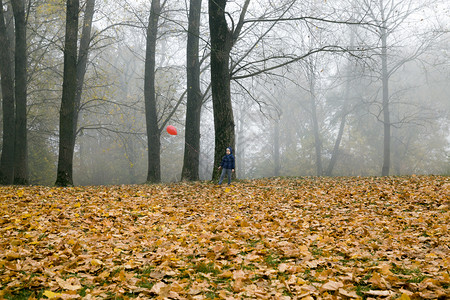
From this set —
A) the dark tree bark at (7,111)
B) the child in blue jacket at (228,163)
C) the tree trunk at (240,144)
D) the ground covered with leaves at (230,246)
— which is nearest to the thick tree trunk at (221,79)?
the child in blue jacket at (228,163)

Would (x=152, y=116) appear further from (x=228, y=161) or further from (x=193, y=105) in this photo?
(x=228, y=161)

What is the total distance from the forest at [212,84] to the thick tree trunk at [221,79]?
1.4 inches

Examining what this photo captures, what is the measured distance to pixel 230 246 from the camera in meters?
4.67

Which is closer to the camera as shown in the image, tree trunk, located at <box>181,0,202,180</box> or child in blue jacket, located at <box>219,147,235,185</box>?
child in blue jacket, located at <box>219,147,235,185</box>

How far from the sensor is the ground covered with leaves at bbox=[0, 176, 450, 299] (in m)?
3.18

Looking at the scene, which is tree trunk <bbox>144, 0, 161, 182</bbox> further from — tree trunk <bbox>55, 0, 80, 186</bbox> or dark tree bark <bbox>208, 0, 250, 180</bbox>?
dark tree bark <bbox>208, 0, 250, 180</bbox>

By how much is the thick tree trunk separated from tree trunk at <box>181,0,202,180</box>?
2137mm

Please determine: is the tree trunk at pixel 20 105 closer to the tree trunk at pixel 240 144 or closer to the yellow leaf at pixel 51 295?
the yellow leaf at pixel 51 295

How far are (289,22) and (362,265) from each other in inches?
381

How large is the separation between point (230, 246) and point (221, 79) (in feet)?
23.7

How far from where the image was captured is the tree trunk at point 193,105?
13.1 metres

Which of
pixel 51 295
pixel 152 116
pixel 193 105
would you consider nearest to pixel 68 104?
pixel 152 116

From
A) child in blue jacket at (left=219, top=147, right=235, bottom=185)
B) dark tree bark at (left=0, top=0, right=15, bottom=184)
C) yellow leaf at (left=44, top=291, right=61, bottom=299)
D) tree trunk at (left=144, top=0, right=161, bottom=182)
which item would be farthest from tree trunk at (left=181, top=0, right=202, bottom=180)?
yellow leaf at (left=44, top=291, right=61, bottom=299)

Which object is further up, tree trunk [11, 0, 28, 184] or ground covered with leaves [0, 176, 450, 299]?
tree trunk [11, 0, 28, 184]
